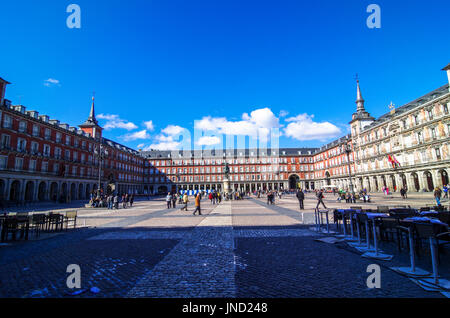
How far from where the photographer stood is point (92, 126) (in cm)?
4900

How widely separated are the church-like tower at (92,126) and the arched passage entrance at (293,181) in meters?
62.7

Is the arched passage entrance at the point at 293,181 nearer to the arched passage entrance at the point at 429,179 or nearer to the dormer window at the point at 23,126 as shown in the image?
the arched passage entrance at the point at 429,179

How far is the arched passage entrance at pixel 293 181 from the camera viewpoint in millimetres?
78975

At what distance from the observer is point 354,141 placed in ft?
170

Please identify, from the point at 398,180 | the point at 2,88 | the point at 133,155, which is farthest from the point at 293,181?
the point at 2,88

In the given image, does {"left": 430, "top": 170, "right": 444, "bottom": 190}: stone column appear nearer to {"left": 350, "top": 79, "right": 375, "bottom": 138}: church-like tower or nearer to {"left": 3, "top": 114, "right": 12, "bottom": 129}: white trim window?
{"left": 350, "top": 79, "right": 375, "bottom": 138}: church-like tower

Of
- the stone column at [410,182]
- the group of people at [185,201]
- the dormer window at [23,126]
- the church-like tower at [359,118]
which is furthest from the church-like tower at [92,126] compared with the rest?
the stone column at [410,182]

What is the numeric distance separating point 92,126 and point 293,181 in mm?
66423

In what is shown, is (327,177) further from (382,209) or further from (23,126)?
(23,126)

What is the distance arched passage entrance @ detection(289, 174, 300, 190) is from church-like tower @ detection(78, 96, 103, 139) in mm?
62729

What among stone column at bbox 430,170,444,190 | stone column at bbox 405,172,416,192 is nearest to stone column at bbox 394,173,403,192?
stone column at bbox 405,172,416,192
